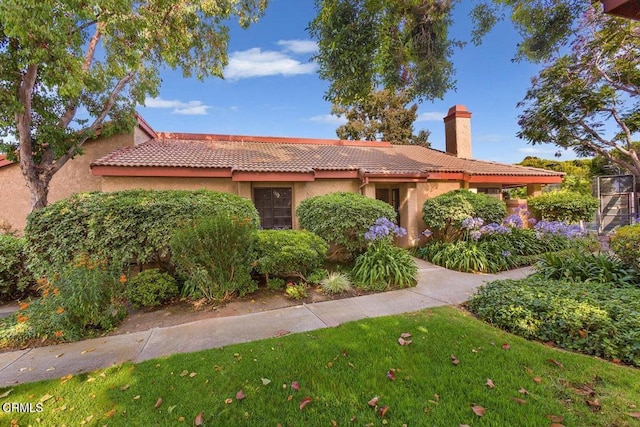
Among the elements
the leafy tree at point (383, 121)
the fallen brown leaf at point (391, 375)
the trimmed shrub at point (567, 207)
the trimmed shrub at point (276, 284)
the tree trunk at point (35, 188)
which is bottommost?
the fallen brown leaf at point (391, 375)

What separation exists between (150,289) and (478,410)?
5648 mm

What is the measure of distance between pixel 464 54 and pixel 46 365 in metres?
10.6

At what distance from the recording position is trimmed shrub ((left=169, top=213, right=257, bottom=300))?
527cm

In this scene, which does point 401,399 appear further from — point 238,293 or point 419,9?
point 419,9

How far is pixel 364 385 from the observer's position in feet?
9.16

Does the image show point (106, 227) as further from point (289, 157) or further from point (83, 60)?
point (289, 157)

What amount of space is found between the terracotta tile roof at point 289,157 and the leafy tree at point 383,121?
990cm

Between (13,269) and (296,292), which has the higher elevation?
(13,269)

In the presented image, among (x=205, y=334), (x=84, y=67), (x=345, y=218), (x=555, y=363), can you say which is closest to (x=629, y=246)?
(x=555, y=363)

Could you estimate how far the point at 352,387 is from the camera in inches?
109

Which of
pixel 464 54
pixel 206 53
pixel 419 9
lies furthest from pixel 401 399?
pixel 206 53

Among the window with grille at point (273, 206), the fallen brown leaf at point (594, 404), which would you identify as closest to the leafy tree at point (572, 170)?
the window with grille at point (273, 206)

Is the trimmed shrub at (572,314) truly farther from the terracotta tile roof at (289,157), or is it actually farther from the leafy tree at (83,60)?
the leafy tree at (83,60)

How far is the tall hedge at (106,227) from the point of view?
5.74 m
